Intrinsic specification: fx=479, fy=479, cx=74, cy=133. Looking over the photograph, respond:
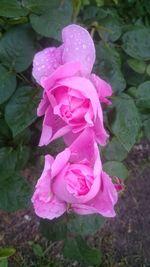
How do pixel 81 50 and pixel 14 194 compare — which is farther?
pixel 14 194

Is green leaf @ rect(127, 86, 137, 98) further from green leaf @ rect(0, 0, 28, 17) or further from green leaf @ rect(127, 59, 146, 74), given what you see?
green leaf @ rect(0, 0, 28, 17)

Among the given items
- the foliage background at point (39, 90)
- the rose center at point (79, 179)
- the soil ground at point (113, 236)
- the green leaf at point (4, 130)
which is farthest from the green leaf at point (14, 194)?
the soil ground at point (113, 236)

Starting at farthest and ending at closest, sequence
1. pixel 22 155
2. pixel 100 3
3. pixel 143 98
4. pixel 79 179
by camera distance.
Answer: pixel 100 3 → pixel 22 155 → pixel 143 98 → pixel 79 179

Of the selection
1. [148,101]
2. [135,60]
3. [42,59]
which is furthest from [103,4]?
[42,59]

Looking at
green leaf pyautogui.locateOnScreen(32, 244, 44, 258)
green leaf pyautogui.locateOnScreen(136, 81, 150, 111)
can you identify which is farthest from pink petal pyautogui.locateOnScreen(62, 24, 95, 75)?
green leaf pyautogui.locateOnScreen(32, 244, 44, 258)

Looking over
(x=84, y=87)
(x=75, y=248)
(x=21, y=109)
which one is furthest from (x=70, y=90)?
(x=75, y=248)

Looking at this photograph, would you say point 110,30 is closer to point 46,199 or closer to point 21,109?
point 21,109

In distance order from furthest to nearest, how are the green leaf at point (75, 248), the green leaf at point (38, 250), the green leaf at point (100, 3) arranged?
the green leaf at point (38, 250), the green leaf at point (100, 3), the green leaf at point (75, 248)

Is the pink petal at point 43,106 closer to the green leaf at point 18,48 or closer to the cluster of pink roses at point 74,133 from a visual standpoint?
the cluster of pink roses at point 74,133
